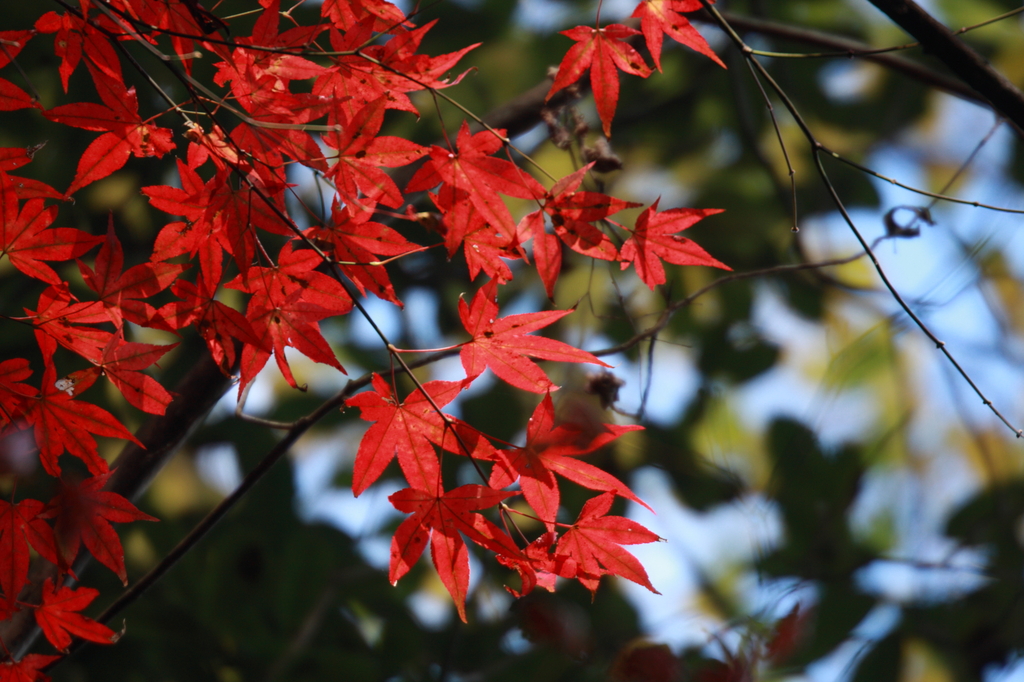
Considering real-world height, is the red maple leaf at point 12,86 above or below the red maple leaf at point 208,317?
above

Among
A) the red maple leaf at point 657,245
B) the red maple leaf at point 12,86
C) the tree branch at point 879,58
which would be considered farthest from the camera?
the tree branch at point 879,58

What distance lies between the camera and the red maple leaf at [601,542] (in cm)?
53

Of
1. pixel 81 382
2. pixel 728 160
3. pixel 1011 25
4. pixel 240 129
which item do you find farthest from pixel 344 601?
pixel 1011 25

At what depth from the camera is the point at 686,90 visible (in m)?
2.10

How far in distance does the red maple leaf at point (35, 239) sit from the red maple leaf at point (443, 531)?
1.22ft

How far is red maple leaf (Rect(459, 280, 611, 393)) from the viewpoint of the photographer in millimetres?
515

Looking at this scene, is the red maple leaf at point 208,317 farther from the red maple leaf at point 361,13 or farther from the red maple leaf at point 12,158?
the red maple leaf at point 361,13

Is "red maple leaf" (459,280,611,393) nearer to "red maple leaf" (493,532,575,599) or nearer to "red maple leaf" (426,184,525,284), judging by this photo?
"red maple leaf" (426,184,525,284)

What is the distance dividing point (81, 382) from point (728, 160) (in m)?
2.12

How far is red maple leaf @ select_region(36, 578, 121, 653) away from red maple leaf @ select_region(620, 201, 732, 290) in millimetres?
627

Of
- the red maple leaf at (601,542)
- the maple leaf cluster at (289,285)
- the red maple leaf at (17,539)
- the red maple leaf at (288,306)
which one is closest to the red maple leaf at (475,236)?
the maple leaf cluster at (289,285)

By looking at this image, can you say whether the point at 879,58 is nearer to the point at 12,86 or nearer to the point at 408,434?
the point at 408,434

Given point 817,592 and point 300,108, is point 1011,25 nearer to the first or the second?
point 817,592

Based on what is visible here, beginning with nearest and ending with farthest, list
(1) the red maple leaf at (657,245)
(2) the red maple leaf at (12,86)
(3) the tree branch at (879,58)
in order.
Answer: (2) the red maple leaf at (12,86), (1) the red maple leaf at (657,245), (3) the tree branch at (879,58)
